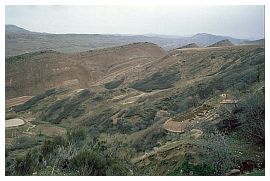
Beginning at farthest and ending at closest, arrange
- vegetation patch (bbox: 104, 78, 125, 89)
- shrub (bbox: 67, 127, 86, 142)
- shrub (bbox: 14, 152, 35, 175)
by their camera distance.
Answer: vegetation patch (bbox: 104, 78, 125, 89)
shrub (bbox: 67, 127, 86, 142)
shrub (bbox: 14, 152, 35, 175)

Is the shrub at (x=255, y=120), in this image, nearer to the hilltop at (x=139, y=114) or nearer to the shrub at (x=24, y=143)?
the hilltop at (x=139, y=114)

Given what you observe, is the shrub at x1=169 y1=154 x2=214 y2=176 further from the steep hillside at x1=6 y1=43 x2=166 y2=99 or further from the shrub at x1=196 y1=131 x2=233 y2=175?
the steep hillside at x1=6 y1=43 x2=166 y2=99

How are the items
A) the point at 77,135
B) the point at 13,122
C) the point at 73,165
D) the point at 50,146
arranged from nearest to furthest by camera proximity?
1. the point at 73,165
2. the point at 50,146
3. the point at 77,135
4. the point at 13,122

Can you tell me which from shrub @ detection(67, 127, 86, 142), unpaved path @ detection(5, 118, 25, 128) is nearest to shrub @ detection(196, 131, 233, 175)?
shrub @ detection(67, 127, 86, 142)

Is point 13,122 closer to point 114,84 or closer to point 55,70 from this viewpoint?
point 114,84

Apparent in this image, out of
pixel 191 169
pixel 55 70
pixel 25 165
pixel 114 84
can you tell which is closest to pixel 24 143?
pixel 25 165

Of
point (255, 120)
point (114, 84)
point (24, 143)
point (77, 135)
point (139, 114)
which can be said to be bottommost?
point (114, 84)

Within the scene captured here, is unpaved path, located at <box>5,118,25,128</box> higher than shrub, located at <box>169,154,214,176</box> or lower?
lower

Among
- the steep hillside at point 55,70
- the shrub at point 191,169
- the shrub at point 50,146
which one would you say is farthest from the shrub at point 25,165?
the steep hillside at point 55,70

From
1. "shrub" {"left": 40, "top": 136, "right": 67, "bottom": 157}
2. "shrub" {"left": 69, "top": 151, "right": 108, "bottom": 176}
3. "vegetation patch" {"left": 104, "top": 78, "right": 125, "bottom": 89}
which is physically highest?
"shrub" {"left": 69, "top": 151, "right": 108, "bottom": 176}

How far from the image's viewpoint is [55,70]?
38.3 m

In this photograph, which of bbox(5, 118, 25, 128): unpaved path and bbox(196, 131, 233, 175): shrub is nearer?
bbox(196, 131, 233, 175): shrub

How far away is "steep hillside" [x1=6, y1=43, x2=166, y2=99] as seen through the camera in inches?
1423

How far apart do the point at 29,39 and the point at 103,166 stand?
260 feet
